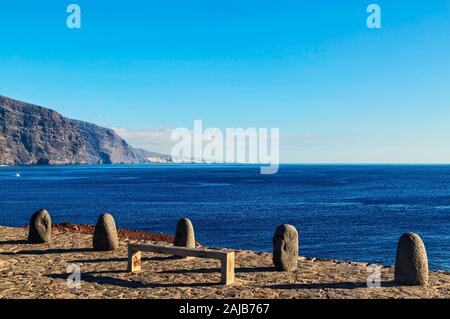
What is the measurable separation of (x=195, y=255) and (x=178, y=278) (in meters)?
0.93

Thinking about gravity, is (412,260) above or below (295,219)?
above

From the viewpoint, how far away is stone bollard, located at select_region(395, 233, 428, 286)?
539 inches

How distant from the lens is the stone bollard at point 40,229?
20828mm

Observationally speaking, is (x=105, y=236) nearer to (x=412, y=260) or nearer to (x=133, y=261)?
(x=133, y=261)

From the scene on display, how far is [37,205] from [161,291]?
67.7 meters

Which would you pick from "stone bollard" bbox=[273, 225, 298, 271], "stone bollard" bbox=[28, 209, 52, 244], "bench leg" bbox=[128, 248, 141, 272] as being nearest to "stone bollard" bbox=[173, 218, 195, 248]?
"bench leg" bbox=[128, 248, 141, 272]

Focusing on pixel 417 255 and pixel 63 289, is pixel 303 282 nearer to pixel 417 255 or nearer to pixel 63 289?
pixel 417 255

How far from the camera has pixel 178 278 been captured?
14.8 meters

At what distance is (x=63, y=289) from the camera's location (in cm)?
1330

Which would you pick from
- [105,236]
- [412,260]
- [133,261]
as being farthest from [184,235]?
[412,260]

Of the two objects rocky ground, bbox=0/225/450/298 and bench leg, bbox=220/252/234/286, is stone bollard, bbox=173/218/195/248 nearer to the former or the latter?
rocky ground, bbox=0/225/450/298

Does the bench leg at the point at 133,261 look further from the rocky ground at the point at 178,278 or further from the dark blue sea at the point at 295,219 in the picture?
the dark blue sea at the point at 295,219

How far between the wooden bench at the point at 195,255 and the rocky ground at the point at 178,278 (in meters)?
0.31
